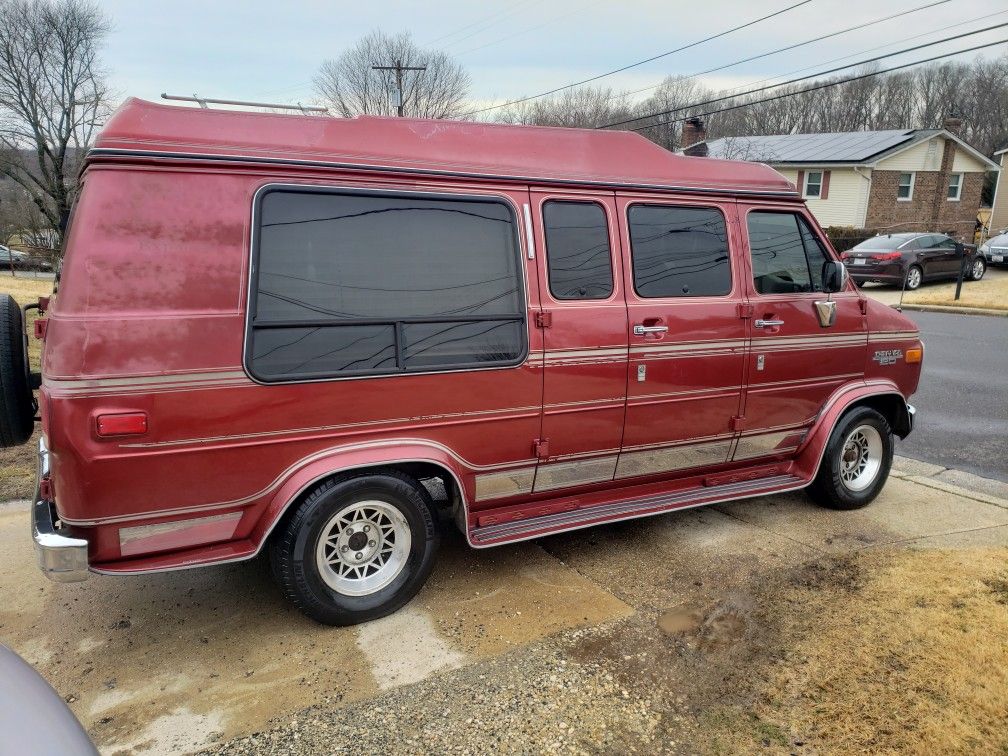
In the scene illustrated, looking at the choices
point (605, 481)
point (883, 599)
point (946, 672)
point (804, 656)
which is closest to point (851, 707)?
point (804, 656)

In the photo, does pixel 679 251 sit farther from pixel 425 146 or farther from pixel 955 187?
pixel 955 187

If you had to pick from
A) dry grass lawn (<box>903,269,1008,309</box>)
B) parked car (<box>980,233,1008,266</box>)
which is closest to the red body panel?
dry grass lawn (<box>903,269,1008,309</box>)

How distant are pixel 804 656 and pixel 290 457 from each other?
255 cm

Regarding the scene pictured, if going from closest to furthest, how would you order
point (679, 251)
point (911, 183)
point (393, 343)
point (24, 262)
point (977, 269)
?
point (393, 343), point (679, 251), point (977, 269), point (24, 262), point (911, 183)

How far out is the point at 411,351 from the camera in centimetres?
336

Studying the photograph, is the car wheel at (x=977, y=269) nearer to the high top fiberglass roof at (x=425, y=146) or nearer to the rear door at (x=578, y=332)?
the high top fiberglass roof at (x=425, y=146)

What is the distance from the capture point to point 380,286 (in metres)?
3.30

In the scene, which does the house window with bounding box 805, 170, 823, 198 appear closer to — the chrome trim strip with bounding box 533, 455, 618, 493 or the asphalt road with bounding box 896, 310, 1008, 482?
the asphalt road with bounding box 896, 310, 1008, 482

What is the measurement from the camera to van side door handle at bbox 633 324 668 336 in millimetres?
3908

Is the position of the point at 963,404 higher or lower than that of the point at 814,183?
lower

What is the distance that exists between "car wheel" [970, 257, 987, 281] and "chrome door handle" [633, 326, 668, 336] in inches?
887

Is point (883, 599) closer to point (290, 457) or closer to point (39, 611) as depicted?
point (290, 457)

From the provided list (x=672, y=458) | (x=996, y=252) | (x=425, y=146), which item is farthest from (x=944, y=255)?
(x=425, y=146)

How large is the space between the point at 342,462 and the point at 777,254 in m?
3.16
